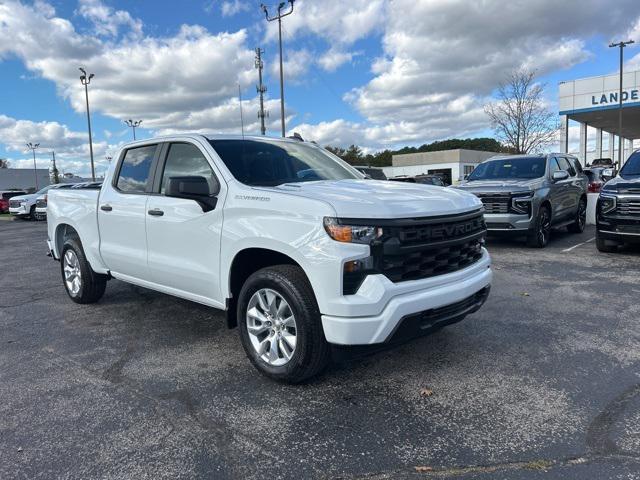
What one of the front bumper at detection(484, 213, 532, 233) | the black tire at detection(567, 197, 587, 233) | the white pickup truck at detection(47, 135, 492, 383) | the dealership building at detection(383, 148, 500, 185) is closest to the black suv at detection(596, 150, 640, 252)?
the front bumper at detection(484, 213, 532, 233)

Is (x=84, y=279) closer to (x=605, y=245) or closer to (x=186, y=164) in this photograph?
(x=186, y=164)

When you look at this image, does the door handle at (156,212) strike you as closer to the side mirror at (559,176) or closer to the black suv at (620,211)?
the black suv at (620,211)

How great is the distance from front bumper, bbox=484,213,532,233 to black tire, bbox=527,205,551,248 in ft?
0.70

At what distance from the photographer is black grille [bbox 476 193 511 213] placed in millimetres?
9672

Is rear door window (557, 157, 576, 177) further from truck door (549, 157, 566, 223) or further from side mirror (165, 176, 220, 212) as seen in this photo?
side mirror (165, 176, 220, 212)

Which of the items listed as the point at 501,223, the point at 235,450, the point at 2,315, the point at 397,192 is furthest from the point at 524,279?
the point at 2,315

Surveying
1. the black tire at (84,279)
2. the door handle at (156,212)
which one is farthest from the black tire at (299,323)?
the black tire at (84,279)

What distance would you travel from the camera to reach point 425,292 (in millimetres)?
3463

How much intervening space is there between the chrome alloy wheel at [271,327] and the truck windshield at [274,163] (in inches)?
39.3

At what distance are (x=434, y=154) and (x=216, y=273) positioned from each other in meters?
62.0

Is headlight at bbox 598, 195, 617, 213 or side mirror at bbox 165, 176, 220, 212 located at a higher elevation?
side mirror at bbox 165, 176, 220, 212

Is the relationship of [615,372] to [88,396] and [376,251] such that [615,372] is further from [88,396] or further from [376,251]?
[88,396]

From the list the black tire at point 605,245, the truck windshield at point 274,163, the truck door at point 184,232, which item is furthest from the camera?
the black tire at point 605,245

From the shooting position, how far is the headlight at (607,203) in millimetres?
8582
